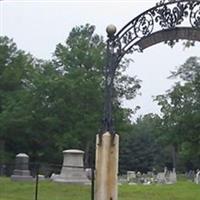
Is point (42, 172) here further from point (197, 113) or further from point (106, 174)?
point (106, 174)

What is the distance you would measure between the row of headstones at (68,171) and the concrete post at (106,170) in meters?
12.4

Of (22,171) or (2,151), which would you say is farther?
(2,151)

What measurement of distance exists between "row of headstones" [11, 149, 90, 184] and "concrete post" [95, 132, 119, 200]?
12400 mm

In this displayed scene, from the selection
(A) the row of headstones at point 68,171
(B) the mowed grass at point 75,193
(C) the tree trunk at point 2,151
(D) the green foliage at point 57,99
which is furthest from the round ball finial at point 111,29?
(C) the tree trunk at point 2,151


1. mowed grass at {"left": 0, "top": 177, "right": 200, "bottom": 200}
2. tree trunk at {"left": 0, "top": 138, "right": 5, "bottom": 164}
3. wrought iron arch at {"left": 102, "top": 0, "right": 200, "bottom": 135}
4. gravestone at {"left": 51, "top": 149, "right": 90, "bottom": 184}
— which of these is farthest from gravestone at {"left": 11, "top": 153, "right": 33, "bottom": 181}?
wrought iron arch at {"left": 102, "top": 0, "right": 200, "bottom": 135}

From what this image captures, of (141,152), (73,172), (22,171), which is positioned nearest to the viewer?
(73,172)

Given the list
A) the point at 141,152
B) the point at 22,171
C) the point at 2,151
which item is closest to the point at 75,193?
the point at 22,171

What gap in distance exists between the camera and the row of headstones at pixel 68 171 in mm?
24359

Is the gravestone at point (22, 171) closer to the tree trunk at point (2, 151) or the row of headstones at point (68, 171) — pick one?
the row of headstones at point (68, 171)

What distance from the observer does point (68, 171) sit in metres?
25.0

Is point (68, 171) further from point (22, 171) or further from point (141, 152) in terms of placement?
point (141, 152)

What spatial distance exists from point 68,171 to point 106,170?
15.9m

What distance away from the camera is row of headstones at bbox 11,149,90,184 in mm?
24359

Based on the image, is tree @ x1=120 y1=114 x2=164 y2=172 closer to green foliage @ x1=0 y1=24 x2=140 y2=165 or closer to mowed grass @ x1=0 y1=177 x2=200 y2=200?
green foliage @ x1=0 y1=24 x2=140 y2=165
